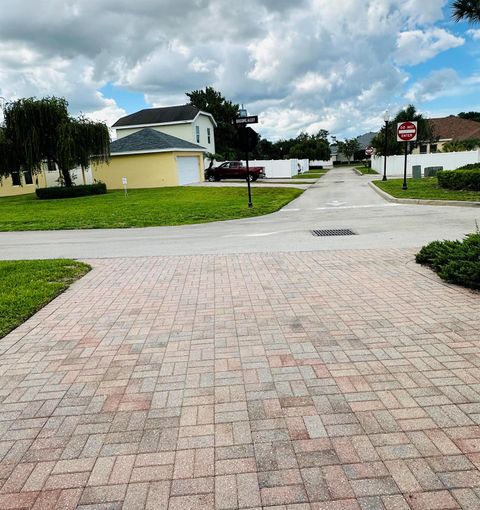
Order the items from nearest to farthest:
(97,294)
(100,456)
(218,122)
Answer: (100,456)
(97,294)
(218,122)

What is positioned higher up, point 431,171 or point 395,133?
point 395,133

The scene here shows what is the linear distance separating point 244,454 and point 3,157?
3059cm

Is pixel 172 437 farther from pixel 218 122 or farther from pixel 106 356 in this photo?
pixel 218 122

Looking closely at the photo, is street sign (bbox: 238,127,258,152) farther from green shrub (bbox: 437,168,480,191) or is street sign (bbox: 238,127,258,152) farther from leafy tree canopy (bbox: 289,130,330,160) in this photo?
leafy tree canopy (bbox: 289,130,330,160)

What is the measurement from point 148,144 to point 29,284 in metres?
28.3

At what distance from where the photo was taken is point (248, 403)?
3219mm

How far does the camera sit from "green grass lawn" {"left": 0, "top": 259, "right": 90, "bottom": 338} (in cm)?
549

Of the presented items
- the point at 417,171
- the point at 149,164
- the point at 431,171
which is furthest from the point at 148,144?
the point at 431,171

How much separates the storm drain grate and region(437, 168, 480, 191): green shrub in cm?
924

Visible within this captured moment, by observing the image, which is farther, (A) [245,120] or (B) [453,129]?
(B) [453,129]

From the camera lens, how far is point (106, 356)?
4.15 meters

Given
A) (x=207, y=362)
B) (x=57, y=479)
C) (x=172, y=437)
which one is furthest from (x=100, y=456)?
(x=207, y=362)

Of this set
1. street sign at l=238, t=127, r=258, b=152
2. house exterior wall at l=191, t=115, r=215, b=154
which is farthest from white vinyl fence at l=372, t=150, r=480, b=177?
street sign at l=238, t=127, r=258, b=152

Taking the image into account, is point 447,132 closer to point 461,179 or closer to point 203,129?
point 203,129
